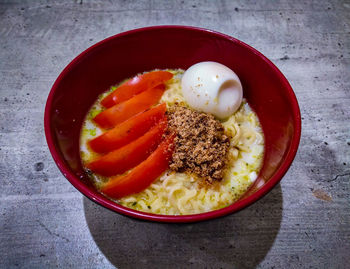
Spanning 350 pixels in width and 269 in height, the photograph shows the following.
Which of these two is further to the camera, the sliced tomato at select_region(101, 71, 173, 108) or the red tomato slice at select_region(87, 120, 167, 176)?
the sliced tomato at select_region(101, 71, 173, 108)

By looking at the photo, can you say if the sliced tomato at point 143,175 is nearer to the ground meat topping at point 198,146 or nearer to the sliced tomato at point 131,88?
the ground meat topping at point 198,146

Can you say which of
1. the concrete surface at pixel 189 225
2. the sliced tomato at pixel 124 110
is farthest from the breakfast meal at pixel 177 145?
the concrete surface at pixel 189 225

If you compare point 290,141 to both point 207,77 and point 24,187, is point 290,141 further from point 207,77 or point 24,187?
point 24,187

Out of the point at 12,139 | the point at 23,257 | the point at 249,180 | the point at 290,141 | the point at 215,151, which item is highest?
the point at 290,141

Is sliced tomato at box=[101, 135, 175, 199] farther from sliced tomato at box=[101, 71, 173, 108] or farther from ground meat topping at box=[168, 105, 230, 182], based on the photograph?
sliced tomato at box=[101, 71, 173, 108]

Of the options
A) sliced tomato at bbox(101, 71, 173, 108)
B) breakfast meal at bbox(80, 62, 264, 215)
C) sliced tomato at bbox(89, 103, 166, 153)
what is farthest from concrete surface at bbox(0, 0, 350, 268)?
sliced tomato at bbox(101, 71, 173, 108)

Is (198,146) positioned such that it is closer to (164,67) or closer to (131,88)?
(131,88)

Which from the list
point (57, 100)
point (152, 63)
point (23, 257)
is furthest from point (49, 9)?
point (23, 257)
